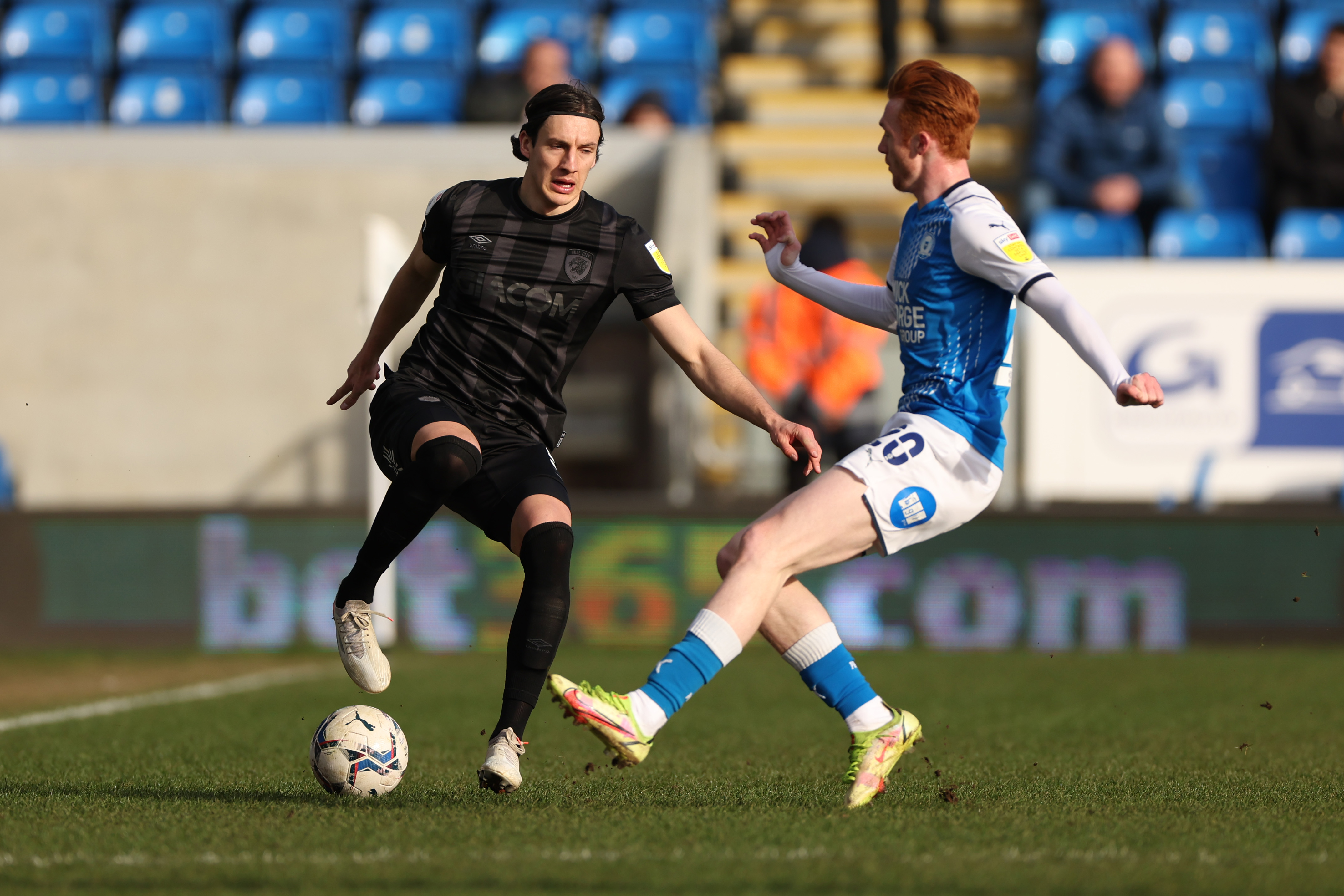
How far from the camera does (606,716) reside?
3.87 m

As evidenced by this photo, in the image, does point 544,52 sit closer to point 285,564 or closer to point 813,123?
point 813,123

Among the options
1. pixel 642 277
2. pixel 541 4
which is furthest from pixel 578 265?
pixel 541 4

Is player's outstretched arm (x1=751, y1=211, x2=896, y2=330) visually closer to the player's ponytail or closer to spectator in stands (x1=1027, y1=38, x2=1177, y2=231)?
the player's ponytail

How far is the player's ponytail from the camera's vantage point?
4531 mm

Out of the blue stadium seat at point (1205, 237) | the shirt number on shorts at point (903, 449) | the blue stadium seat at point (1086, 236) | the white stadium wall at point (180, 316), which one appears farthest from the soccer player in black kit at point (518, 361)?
Result: the blue stadium seat at point (1205, 237)

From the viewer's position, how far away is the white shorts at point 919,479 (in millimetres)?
4172

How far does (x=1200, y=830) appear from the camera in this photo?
13.0ft

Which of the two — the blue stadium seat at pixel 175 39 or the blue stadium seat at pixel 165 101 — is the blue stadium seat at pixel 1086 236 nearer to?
the blue stadium seat at pixel 165 101

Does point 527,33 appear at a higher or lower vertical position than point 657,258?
higher

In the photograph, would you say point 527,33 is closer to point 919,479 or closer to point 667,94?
point 667,94

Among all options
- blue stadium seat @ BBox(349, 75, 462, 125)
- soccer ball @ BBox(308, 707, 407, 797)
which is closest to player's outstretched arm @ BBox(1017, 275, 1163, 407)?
soccer ball @ BBox(308, 707, 407, 797)

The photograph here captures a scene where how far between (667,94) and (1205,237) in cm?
478

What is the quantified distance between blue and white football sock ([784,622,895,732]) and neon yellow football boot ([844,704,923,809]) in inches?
1.1

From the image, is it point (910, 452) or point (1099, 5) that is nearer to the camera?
point (910, 452)
